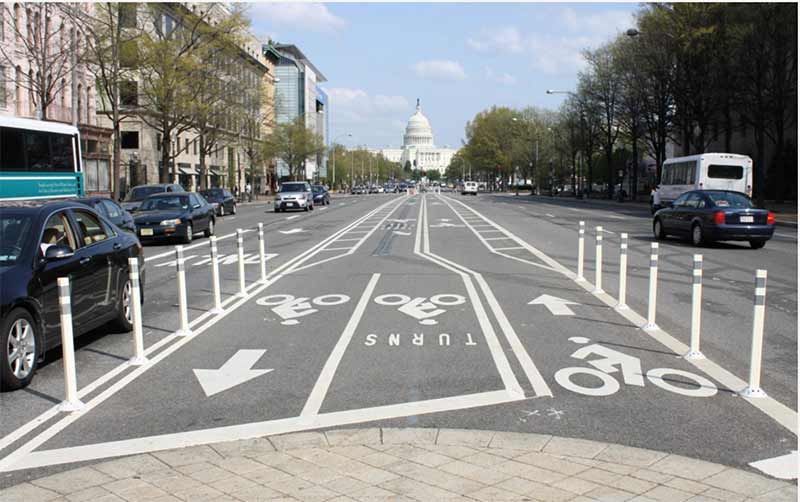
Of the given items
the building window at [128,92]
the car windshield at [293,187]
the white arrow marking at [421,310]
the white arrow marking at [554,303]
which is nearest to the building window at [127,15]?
the building window at [128,92]

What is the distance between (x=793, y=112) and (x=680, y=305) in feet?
146

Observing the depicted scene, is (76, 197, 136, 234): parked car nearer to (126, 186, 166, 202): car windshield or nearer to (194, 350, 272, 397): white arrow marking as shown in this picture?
(194, 350, 272, 397): white arrow marking

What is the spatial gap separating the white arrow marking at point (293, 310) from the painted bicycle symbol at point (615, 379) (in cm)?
399

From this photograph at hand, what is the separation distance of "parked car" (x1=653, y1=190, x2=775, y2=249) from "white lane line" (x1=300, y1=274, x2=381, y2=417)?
1182 centimetres

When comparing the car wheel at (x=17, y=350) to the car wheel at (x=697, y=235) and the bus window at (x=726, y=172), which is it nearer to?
the car wheel at (x=697, y=235)

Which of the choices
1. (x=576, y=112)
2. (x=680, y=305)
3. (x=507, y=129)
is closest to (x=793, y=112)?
(x=576, y=112)

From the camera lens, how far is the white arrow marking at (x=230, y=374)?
7.27 meters

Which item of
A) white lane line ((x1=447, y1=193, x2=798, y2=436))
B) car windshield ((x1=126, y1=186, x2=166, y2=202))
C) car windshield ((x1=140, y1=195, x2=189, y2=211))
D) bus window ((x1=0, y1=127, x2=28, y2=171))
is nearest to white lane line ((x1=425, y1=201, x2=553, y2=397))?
white lane line ((x1=447, y1=193, x2=798, y2=436))

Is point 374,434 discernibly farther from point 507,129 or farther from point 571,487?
point 507,129

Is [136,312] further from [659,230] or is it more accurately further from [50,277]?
[659,230]

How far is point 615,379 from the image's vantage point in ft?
24.3

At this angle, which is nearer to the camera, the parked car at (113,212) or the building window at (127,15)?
the parked car at (113,212)

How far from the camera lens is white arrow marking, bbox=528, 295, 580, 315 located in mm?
11062

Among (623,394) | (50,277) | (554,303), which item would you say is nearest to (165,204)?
(554,303)
